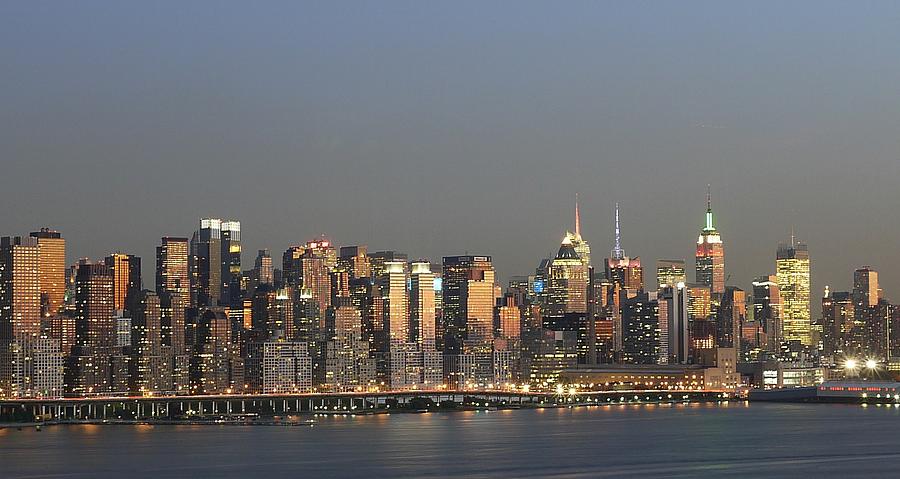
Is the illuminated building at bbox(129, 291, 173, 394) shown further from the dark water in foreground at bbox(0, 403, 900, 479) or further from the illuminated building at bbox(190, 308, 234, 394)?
the dark water in foreground at bbox(0, 403, 900, 479)

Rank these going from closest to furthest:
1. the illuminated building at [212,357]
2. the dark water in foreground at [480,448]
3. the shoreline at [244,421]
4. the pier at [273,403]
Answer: the dark water in foreground at [480,448] < the shoreline at [244,421] < the pier at [273,403] < the illuminated building at [212,357]

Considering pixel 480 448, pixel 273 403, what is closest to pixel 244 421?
pixel 273 403

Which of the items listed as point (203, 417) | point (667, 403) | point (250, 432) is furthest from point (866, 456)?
point (667, 403)

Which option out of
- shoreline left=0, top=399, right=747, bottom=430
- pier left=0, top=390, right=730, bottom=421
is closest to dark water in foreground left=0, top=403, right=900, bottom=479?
shoreline left=0, top=399, right=747, bottom=430

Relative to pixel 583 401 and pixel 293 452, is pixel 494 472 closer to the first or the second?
pixel 293 452

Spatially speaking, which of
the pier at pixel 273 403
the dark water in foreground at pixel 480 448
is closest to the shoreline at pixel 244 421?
the pier at pixel 273 403

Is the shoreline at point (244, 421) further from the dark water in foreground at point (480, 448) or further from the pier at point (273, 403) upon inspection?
the dark water in foreground at point (480, 448)

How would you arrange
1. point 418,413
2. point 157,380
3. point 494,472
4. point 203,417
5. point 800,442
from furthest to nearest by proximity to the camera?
1. point 157,380
2. point 418,413
3. point 203,417
4. point 800,442
5. point 494,472

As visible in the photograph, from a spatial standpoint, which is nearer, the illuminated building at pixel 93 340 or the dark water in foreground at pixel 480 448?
the dark water in foreground at pixel 480 448
